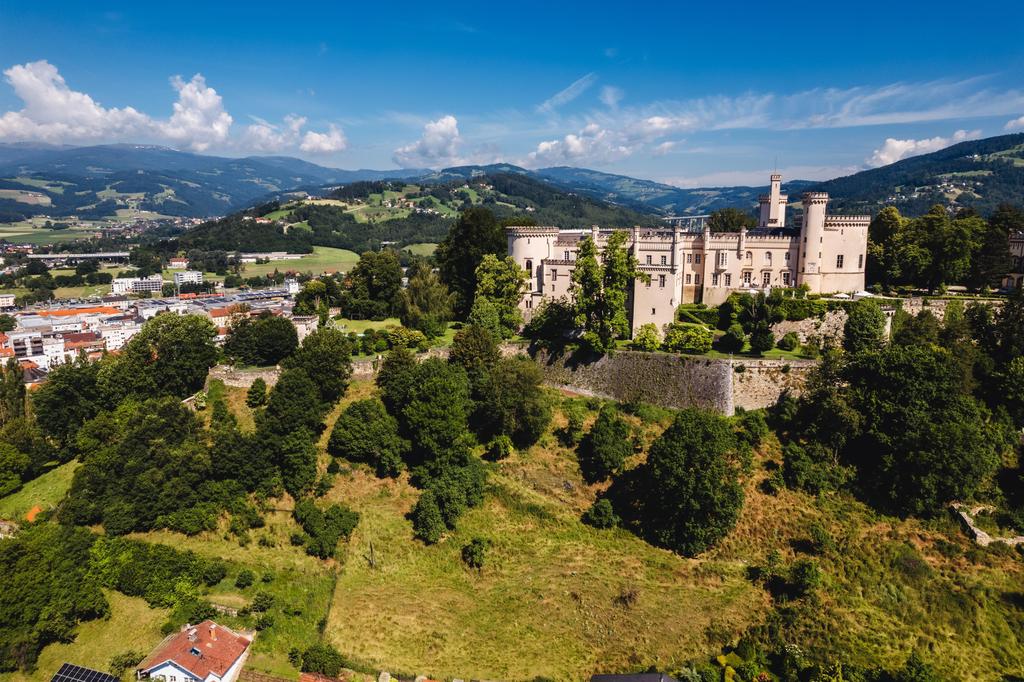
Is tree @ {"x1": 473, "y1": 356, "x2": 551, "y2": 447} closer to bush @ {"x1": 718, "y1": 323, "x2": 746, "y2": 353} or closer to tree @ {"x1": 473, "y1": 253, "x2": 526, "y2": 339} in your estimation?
tree @ {"x1": 473, "y1": 253, "x2": 526, "y2": 339}

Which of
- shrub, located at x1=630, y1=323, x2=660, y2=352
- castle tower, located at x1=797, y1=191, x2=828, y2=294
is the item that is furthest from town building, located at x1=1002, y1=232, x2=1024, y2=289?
shrub, located at x1=630, y1=323, x2=660, y2=352

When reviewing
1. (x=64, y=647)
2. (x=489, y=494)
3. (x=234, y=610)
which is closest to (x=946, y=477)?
(x=489, y=494)

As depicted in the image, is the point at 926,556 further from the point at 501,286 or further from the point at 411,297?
the point at 411,297

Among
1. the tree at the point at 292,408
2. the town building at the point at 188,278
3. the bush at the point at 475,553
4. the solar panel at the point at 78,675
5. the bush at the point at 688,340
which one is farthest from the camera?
the town building at the point at 188,278

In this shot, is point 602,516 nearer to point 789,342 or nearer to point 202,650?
point 789,342

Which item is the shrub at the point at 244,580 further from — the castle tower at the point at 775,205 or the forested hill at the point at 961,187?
the forested hill at the point at 961,187

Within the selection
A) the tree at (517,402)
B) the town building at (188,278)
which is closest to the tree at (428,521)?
the tree at (517,402)
